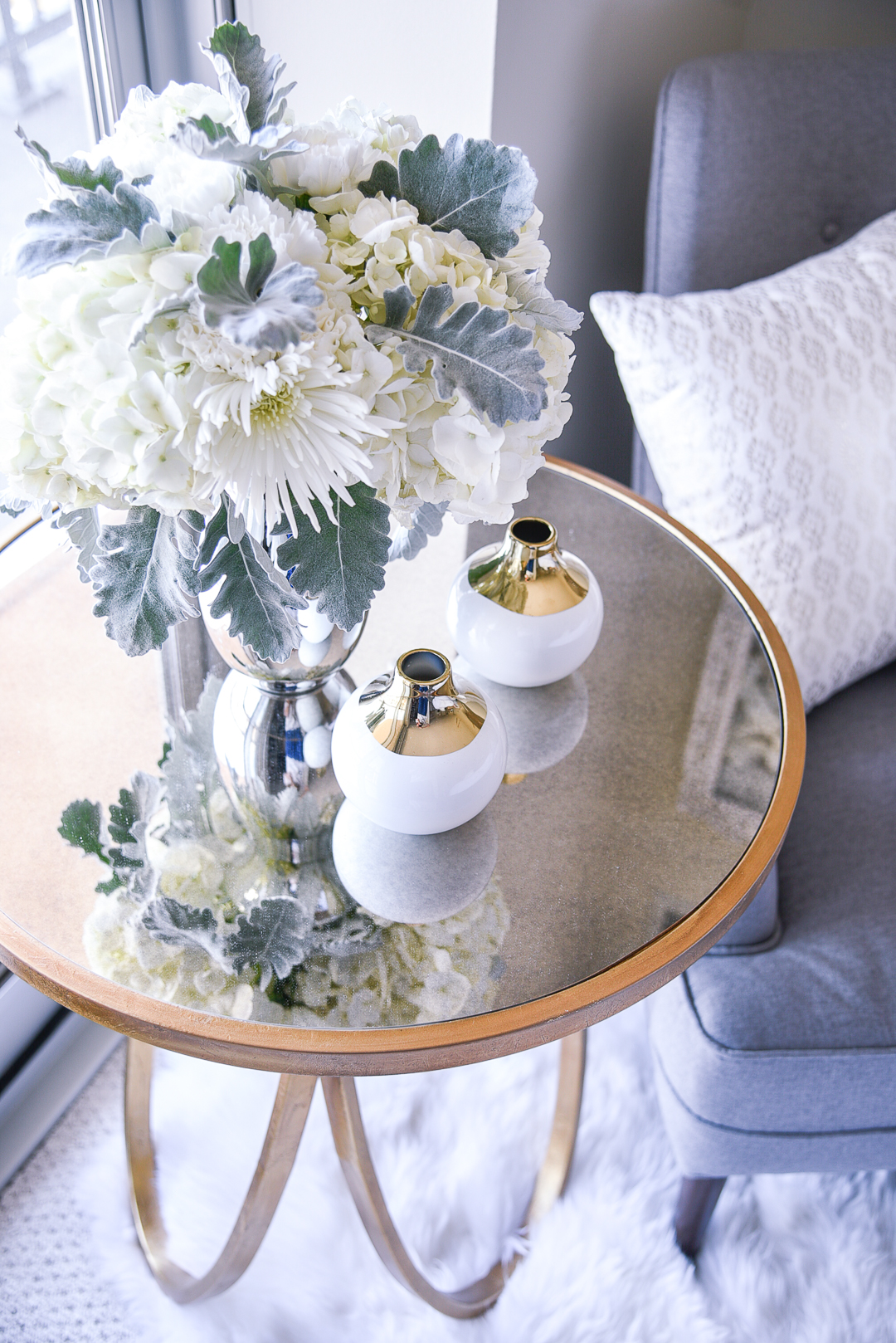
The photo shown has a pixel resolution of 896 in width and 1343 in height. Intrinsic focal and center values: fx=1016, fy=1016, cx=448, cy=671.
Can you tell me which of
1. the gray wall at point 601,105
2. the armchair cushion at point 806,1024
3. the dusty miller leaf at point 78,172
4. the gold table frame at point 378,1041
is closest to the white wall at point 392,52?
the gray wall at point 601,105

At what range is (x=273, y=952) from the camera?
0.56 m

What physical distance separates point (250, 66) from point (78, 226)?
13 centimetres

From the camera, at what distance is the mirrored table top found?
1.74 feet

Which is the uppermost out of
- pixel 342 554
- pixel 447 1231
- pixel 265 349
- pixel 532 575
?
pixel 265 349

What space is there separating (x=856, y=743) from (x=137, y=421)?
2.41 feet

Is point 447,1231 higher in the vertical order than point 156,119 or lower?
lower

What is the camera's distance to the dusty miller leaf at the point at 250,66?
460 mm

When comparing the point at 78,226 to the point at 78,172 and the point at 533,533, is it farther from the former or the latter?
the point at 533,533

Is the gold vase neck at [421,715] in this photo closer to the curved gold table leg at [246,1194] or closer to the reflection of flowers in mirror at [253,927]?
the reflection of flowers in mirror at [253,927]

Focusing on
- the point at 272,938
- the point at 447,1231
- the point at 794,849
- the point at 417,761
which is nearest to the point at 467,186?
the point at 417,761

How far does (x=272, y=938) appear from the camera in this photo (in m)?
0.57

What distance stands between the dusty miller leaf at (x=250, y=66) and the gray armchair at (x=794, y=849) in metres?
0.62

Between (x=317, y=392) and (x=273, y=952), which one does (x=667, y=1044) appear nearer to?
(x=273, y=952)

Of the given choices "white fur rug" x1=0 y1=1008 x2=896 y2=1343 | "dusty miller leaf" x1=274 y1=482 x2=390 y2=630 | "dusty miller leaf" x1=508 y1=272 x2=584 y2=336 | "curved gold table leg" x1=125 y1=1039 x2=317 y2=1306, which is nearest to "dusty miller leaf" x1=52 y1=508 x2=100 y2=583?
"dusty miller leaf" x1=274 y1=482 x2=390 y2=630
